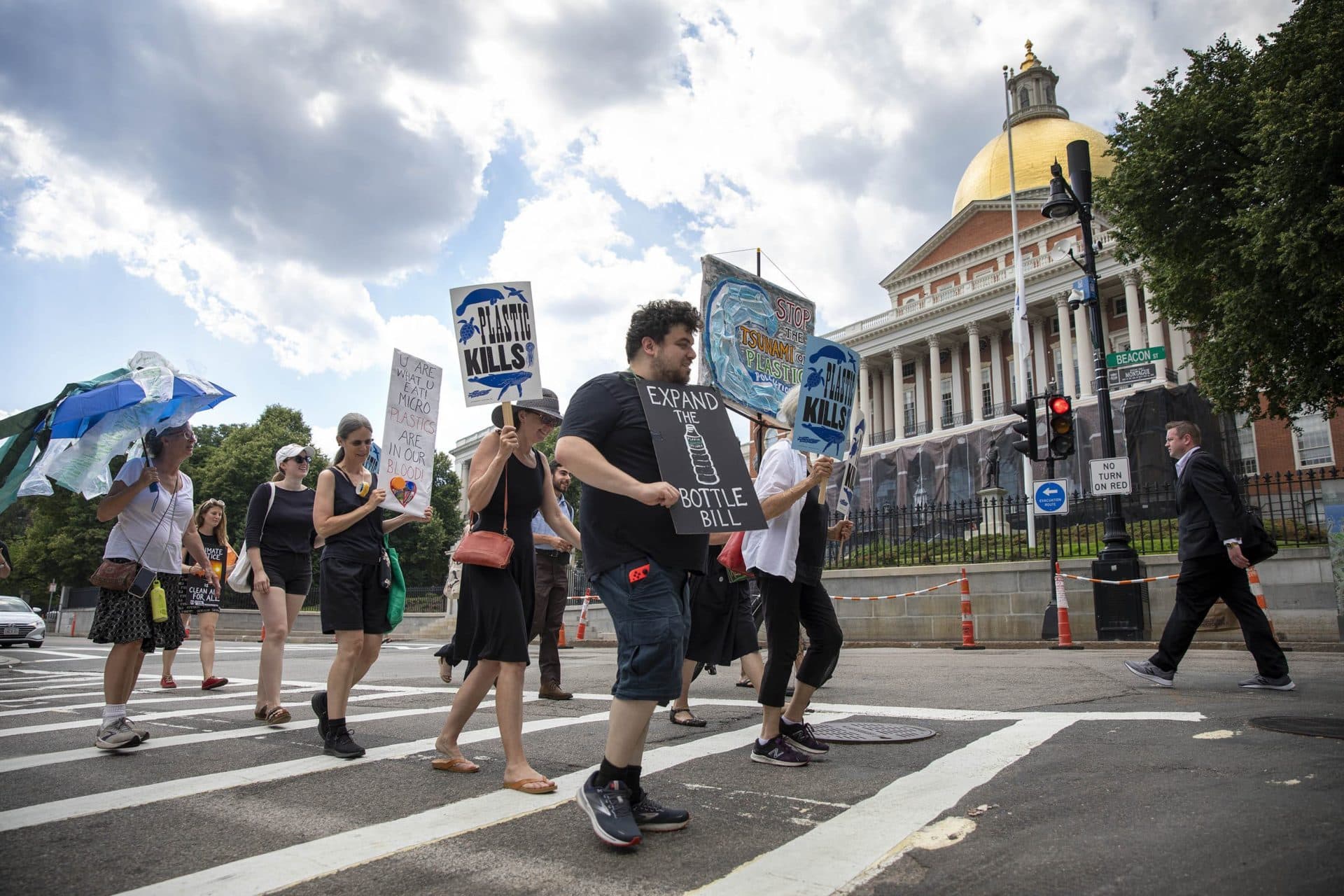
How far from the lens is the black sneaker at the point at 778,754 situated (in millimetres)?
4082

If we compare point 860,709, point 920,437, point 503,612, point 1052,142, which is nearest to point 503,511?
point 503,612

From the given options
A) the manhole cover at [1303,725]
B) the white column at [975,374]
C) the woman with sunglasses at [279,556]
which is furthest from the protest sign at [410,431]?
the white column at [975,374]

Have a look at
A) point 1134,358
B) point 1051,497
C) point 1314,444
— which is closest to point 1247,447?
point 1314,444

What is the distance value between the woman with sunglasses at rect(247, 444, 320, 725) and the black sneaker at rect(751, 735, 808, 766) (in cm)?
345

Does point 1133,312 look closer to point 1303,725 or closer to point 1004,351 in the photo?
point 1004,351

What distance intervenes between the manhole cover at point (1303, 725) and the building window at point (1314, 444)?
124ft

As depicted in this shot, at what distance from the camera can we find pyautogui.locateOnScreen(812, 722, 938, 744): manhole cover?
4.66m

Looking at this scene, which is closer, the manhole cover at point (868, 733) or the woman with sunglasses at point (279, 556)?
the manhole cover at point (868, 733)

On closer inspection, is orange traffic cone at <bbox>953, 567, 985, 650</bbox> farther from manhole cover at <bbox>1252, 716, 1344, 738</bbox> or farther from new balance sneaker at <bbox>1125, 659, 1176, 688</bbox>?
manhole cover at <bbox>1252, 716, 1344, 738</bbox>

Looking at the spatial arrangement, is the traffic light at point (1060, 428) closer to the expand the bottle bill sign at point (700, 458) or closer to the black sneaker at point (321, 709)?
the expand the bottle bill sign at point (700, 458)

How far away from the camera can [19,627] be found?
2192cm

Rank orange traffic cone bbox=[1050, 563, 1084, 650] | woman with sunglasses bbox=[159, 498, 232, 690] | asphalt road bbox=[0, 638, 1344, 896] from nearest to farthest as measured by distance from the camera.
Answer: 1. asphalt road bbox=[0, 638, 1344, 896]
2. woman with sunglasses bbox=[159, 498, 232, 690]
3. orange traffic cone bbox=[1050, 563, 1084, 650]

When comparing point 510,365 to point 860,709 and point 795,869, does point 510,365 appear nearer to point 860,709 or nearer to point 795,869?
point 795,869

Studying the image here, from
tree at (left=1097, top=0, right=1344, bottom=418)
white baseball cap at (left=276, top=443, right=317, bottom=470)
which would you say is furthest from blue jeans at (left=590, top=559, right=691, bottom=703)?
tree at (left=1097, top=0, right=1344, bottom=418)
